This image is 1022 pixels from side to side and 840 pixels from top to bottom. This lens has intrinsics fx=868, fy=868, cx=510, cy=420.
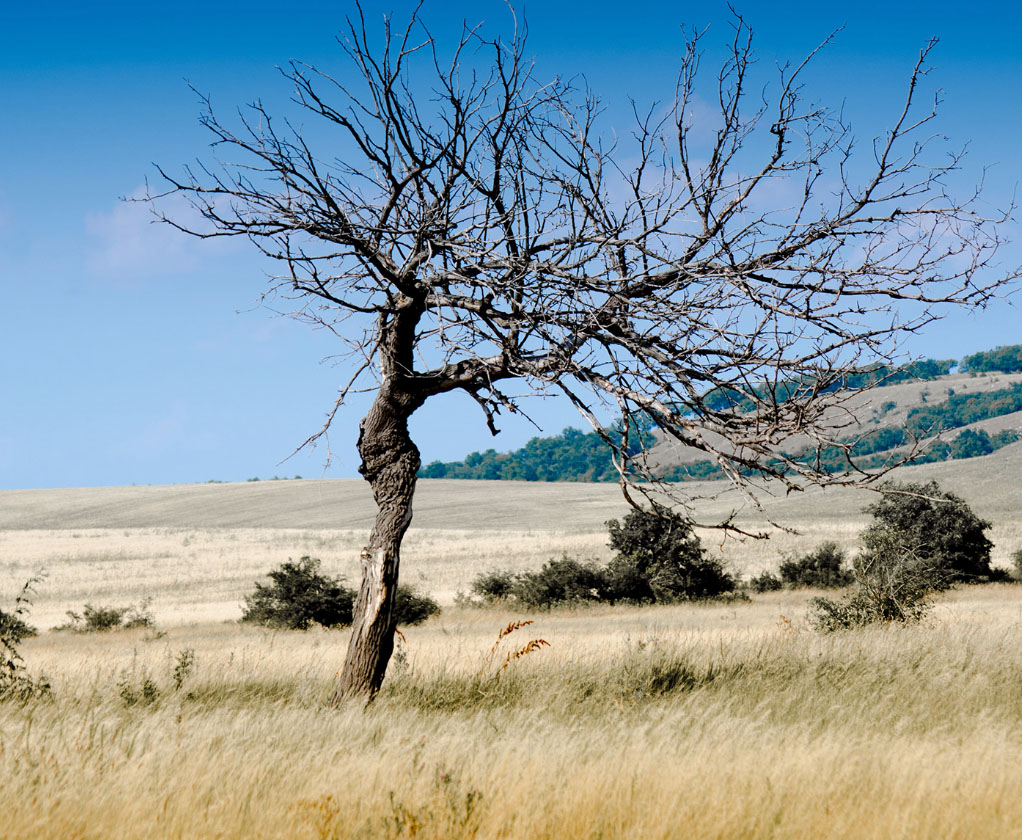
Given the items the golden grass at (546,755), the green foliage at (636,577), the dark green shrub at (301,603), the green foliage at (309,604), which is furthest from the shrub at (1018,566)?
the golden grass at (546,755)

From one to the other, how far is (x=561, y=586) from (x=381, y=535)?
70.9 feet

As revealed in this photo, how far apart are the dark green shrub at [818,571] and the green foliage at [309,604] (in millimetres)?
14471

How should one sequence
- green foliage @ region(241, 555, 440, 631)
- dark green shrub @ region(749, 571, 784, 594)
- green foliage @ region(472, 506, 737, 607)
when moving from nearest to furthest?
1. green foliage @ region(241, 555, 440, 631)
2. green foliage @ region(472, 506, 737, 607)
3. dark green shrub @ region(749, 571, 784, 594)

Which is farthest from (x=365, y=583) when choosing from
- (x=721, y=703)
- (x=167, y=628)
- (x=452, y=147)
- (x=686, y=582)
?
(x=686, y=582)

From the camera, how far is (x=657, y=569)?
29344mm

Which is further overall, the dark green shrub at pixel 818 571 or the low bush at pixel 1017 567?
the low bush at pixel 1017 567

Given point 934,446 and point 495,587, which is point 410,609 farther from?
point 934,446

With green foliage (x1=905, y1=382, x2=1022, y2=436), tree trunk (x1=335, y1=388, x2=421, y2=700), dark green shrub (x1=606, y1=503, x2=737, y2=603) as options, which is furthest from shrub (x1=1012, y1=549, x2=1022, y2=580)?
green foliage (x1=905, y1=382, x2=1022, y2=436)

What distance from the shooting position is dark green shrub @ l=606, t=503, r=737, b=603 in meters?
28.9

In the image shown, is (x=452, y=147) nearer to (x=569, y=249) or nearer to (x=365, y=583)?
(x=569, y=249)

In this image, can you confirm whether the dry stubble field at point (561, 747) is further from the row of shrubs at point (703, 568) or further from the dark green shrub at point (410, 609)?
the row of shrubs at point (703, 568)

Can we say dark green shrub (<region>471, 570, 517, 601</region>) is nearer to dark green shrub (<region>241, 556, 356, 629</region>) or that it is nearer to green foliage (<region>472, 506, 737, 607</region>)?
green foliage (<region>472, 506, 737, 607</region>)

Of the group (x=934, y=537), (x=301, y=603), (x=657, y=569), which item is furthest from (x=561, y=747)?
(x=934, y=537)

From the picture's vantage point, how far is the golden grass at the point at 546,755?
4.39 meters
